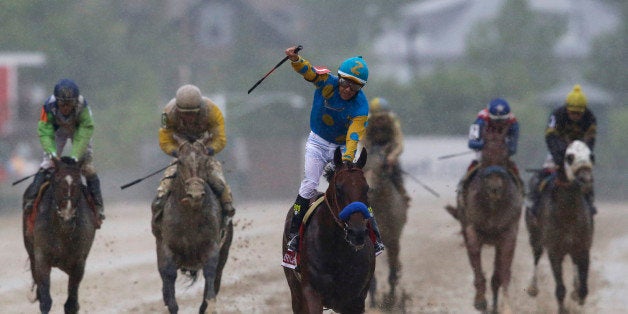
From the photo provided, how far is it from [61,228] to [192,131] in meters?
1.75

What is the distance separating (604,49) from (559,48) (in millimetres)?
9955

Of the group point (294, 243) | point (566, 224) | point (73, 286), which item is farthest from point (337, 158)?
point (566, 224)

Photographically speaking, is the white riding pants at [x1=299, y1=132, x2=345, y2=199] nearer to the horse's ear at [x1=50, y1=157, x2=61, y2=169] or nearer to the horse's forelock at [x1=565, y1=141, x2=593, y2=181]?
the horse's ear at [x1=50, y1=157, x2=61, y2=169]

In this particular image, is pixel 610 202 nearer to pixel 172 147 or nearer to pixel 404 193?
pixel 404 193

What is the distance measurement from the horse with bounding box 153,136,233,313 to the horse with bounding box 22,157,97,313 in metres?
0.82

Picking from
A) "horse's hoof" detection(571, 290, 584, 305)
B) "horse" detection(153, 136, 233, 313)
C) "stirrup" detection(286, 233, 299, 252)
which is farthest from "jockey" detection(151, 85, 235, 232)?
"horse's hoof" detection(571, 290, 584, 305)

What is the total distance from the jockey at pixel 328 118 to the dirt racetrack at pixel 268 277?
150 inches

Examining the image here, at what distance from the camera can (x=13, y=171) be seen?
36344 mm

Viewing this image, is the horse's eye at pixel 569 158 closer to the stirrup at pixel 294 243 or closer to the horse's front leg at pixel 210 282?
the horse's front leg at pixel 210 282

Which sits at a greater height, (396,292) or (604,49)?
(604,49)

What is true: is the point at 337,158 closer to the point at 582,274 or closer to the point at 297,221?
the point at 297,221

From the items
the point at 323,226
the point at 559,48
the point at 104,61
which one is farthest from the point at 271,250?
the point at 559,48

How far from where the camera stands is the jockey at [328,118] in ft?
30.2

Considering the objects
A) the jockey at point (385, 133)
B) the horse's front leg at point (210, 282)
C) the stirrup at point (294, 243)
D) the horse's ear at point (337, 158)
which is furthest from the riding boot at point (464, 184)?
the horse's ear at point (337, 158)
